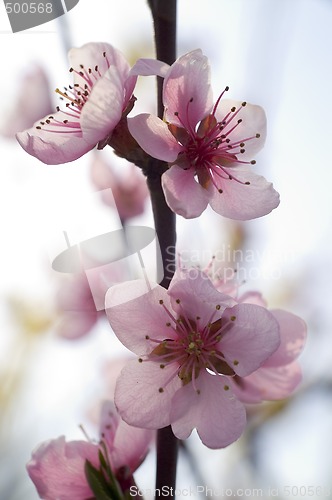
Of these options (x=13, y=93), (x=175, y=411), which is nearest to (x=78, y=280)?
(x=175, y=411)

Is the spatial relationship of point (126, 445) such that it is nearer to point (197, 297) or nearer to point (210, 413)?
point (210, 413)

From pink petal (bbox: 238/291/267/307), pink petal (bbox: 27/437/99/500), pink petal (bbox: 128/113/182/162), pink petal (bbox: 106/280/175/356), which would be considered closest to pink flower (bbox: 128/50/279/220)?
pink petal (bbox: 128/113/182/162)

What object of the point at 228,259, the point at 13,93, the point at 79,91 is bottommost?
the point at 228,259

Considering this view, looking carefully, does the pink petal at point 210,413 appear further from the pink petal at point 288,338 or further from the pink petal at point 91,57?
the pink petal at point 91,57

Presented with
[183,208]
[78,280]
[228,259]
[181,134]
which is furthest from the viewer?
[228,259]

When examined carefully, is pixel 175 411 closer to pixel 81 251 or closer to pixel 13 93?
pixel 81 251

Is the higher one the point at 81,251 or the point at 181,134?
the point at 181,134

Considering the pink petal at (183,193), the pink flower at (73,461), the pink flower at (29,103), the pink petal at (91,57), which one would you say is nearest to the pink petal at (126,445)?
the pink flower at (73,461)
